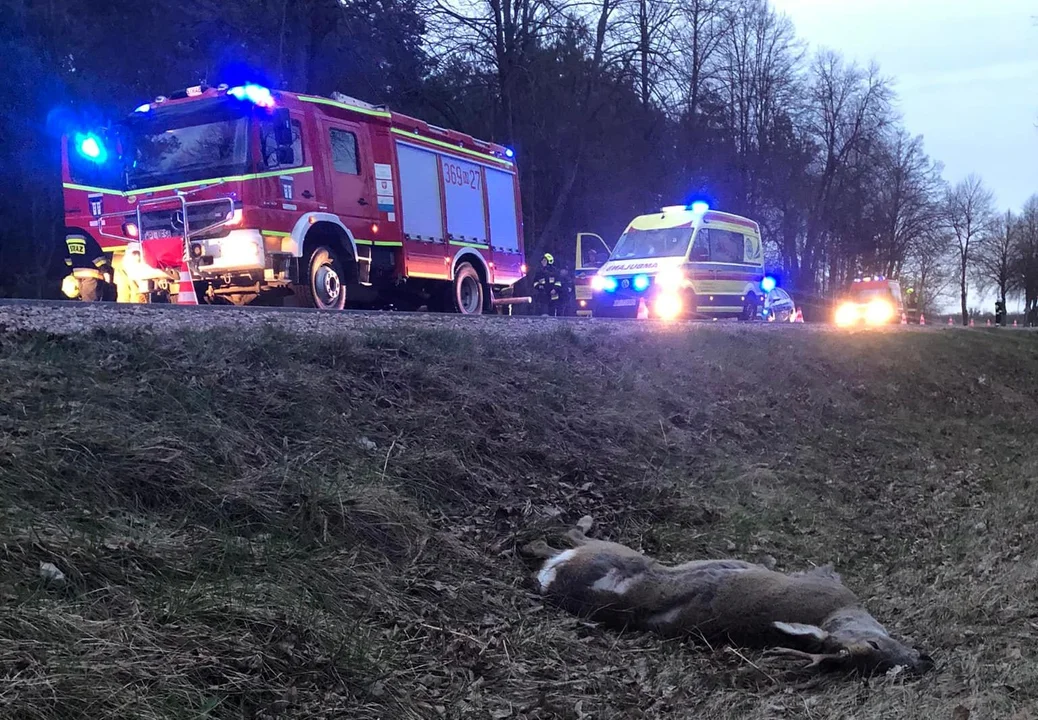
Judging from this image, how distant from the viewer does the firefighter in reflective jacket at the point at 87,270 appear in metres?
10.7

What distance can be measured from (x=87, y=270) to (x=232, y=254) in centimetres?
238

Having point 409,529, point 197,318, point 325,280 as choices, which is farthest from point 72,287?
point 409,529

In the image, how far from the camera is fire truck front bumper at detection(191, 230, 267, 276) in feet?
31.9

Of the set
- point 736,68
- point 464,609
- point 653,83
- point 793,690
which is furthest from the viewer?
point 736,68

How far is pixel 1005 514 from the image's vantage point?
23.0 feet

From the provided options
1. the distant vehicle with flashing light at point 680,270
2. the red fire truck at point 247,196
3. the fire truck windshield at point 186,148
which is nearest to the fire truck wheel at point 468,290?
the red fire truck at point 247,196

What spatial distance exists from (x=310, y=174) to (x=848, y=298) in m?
23.3

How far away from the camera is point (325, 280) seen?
35.2 feet

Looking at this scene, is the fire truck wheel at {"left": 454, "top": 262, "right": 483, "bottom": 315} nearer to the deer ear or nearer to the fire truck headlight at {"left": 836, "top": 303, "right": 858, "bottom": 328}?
the deer ear

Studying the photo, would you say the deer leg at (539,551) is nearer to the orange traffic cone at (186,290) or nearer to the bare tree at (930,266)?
the orange traffic cone at (186,290)

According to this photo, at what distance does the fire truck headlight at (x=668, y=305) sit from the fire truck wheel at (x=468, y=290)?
12.3ft

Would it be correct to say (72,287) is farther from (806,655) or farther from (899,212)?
(899,212)

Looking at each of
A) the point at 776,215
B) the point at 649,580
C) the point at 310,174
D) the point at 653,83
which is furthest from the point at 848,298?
the point at 649,580

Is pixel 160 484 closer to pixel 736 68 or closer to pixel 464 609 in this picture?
pixel 464 609
